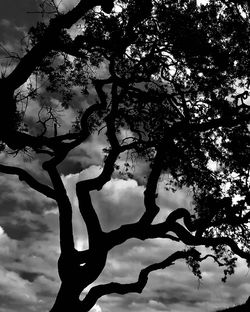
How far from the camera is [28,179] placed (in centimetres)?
1290

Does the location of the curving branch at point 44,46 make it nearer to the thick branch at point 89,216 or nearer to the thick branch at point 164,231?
the thick branch at point 89,216

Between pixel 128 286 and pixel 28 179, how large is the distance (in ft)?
15.8

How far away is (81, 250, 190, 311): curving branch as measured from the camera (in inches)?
464

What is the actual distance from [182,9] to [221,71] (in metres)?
2.67

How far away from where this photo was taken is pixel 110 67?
578 inches

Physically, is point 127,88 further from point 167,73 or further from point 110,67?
point 167,73

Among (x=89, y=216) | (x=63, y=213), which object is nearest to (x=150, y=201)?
(x=89, y=216)

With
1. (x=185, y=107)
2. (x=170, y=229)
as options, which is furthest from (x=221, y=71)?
(x=170, y=229)

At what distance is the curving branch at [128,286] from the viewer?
464 inches

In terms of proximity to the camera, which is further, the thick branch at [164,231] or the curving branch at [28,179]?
the curving branch at [28,179]

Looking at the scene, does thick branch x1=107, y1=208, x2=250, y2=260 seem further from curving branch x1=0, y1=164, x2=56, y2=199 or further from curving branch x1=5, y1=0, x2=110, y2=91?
curving branch x1=5, y1=0, x2=110, y2=91

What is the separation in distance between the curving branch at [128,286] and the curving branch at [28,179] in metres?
3.43

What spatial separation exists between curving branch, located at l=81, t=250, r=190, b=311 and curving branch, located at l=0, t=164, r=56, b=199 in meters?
3.43

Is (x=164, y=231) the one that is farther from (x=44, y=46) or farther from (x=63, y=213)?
(x=44, y=46)
